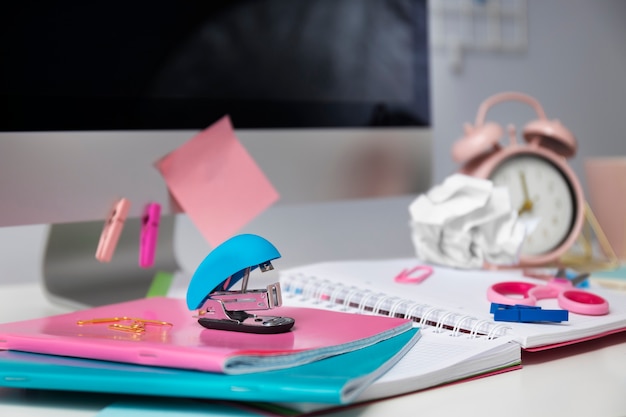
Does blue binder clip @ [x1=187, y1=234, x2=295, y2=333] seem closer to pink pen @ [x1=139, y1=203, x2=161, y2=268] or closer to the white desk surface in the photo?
the white desk surface

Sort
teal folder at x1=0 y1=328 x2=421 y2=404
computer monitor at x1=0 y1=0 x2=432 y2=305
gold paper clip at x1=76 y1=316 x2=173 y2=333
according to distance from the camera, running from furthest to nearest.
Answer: computer monitor at x1=0 y1=0 x2=432 y2=305
gold paper clip at x1=76 y1=316 x2=173 y2=333
teal folder at x1=0 y1=328 x2=421 y2=404

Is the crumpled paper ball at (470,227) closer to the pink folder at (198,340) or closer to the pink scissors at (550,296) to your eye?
the pink scissors at (550,296)

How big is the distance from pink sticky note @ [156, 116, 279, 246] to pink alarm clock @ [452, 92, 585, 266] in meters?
0.25

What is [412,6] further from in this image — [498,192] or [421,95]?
[498,192]

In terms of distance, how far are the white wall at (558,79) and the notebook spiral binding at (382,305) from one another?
679 mm

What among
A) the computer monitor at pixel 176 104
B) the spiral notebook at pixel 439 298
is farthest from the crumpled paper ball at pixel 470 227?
the computer monitor at pixel 176 104

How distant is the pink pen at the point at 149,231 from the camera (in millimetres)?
688

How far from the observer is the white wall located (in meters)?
1.29

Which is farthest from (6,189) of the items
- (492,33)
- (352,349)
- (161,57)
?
(492,33)

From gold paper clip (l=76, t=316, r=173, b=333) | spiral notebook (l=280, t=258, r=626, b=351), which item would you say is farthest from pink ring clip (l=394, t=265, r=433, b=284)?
gold paper clip (l=76, t=316, r=173, b=333)

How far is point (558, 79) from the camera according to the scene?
1461 mm

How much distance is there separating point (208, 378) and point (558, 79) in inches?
49.6

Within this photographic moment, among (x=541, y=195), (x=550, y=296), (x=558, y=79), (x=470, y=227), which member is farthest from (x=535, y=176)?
(x=558, y=79)

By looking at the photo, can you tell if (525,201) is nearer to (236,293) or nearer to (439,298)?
(439,298)
